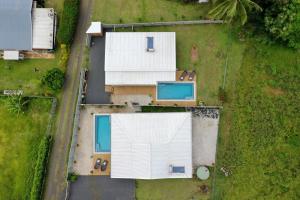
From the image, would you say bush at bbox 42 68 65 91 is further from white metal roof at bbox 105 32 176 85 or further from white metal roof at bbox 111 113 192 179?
white metal roof at bbox 111 113 192 179

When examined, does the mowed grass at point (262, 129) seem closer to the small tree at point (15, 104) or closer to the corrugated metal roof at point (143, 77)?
the corrugated metal roof at point (143, 77)

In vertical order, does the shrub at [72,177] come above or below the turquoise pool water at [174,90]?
below

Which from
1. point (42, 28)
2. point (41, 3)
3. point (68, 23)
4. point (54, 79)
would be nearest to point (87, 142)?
point (54, 79)

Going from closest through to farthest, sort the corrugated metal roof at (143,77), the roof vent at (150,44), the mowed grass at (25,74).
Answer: the roof vent at (150,44)
the corrugated metal roof at (143,77)
the mowed grass at (25,74)

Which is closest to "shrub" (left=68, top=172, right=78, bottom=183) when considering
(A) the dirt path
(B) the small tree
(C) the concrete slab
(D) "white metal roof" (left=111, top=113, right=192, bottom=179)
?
(A) the dirt path

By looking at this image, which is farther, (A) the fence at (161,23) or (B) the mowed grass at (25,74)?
(B) the mowed grass at (25,74)

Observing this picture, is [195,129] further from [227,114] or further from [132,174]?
[132,174]

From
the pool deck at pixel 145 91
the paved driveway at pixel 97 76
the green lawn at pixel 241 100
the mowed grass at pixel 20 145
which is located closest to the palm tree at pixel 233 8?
the green lawn at pixel 241 100

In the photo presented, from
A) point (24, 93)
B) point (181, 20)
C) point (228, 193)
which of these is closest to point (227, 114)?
point (228, 193)
